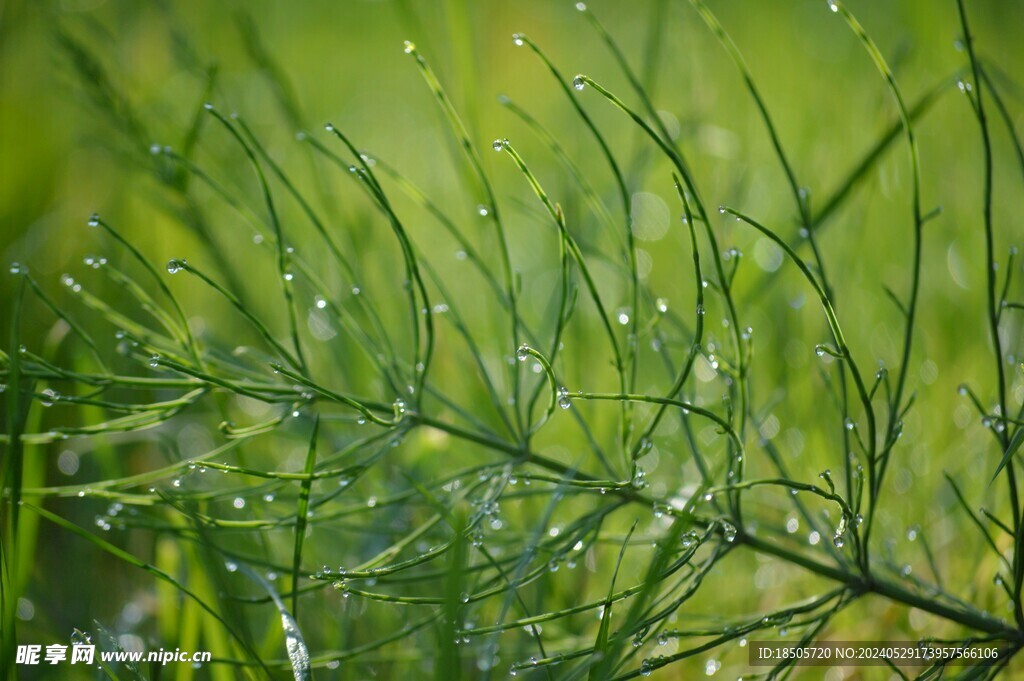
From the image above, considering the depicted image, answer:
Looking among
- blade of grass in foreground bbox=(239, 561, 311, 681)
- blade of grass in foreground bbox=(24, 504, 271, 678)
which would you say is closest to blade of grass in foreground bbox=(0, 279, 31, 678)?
blade of grass in foreground bbox=(24, 504, 271, 678)

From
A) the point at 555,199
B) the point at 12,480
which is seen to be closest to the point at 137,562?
the point at 12,480

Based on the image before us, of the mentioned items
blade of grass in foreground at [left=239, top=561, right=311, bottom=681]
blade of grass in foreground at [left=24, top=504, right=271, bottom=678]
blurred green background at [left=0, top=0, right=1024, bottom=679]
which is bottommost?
blade of grass in foreground at [left=239, top=561, right=311, bottom=681]

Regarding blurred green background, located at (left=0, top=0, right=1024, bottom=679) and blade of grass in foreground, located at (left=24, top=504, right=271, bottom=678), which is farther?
blurred green background, located at (left=0, top=0, right=1024, bottom=679)

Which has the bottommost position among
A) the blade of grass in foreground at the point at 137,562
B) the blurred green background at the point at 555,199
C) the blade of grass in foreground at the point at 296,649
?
the blade of grass in foreground at the point at 296,649

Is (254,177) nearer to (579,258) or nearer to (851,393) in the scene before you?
(851,393)

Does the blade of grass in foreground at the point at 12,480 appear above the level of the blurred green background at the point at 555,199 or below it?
below

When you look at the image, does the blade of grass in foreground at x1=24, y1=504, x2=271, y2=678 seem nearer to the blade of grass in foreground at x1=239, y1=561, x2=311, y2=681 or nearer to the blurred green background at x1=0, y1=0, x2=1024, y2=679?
the blade of grass in foreground at x1=239, y1=561, x2=311, y2=681

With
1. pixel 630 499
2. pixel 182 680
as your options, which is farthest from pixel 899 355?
pixel 182 680

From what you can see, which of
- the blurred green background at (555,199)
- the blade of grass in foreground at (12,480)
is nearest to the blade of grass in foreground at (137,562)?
the blade of grass in foreground at (12,480)

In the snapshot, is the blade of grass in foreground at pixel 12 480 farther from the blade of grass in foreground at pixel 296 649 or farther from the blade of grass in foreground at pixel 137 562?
the blade of grass in foreground at pixel 296 649
